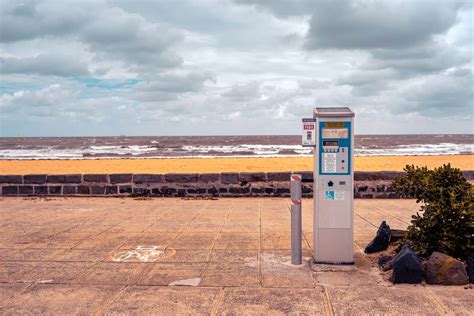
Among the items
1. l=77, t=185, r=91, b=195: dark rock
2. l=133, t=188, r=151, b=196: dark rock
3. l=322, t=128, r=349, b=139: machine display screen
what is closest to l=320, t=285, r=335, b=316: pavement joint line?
l=322, t=128, r=349, b=139: machine display screen

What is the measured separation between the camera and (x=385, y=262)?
536 centimetres

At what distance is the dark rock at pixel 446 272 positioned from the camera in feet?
15.4

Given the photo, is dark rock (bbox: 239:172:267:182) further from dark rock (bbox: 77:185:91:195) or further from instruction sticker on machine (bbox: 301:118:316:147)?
instruction sticker on machine (bbox: 301:118:316:147)

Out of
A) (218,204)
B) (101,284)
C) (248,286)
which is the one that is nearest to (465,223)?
(248,286)

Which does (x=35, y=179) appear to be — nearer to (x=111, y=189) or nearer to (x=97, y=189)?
(x=97, y=189)

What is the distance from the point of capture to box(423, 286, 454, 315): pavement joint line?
Result: 400 centimetres

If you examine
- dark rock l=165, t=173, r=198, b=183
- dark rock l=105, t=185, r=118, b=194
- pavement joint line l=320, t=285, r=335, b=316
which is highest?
dark rock l=165, t=173, r=198, b=183

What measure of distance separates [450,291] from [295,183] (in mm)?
2091

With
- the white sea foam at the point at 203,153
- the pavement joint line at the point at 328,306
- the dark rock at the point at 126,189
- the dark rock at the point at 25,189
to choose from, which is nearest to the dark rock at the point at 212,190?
the dark rock at the point at 126,189

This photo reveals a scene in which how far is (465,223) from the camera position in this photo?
16.2 feet

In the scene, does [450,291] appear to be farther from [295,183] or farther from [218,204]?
[218,204]

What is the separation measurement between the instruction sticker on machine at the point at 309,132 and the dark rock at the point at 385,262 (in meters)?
1.71

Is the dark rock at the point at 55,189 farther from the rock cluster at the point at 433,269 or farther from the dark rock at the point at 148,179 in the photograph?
the rock cluster at the point at 433,269

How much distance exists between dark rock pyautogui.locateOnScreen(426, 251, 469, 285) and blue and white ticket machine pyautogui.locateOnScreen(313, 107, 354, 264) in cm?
100
